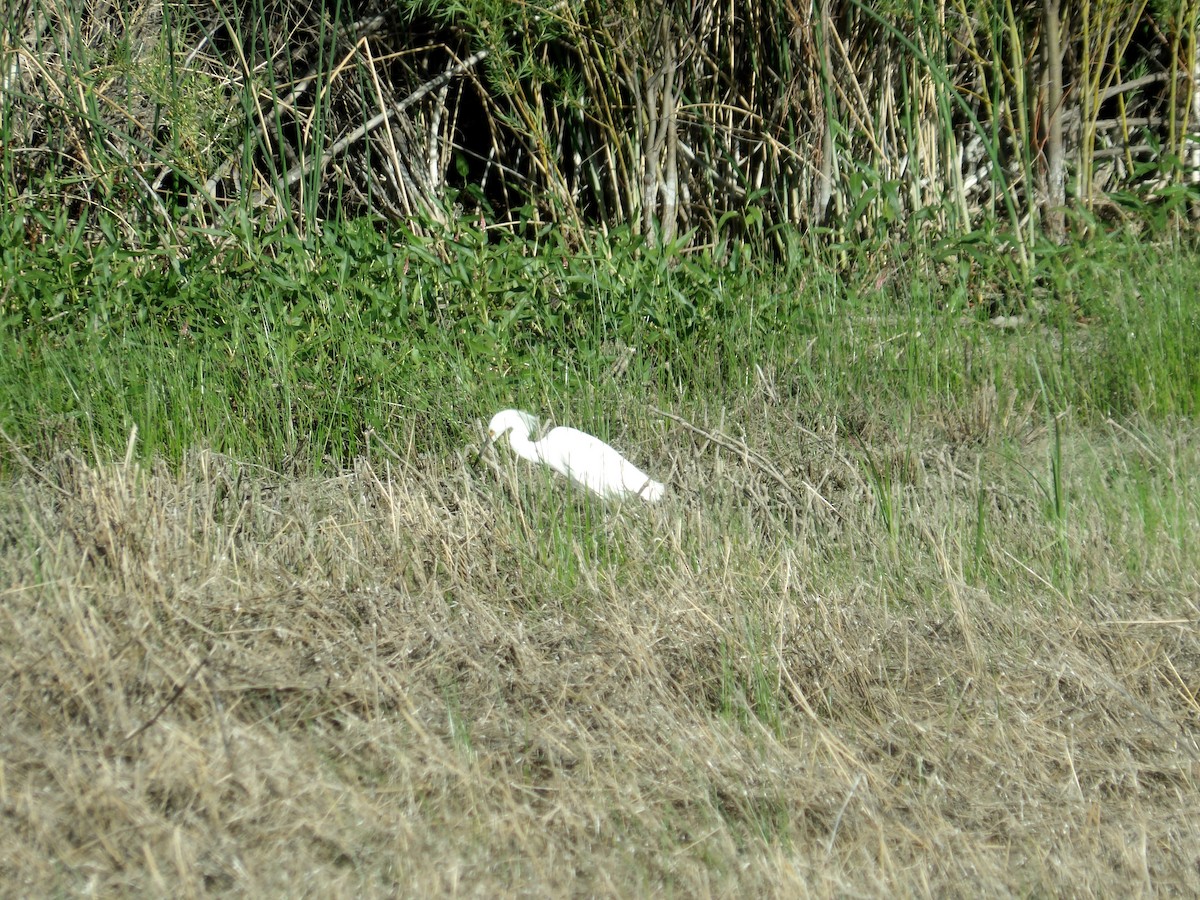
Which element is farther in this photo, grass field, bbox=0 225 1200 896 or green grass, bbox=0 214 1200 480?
green grass, bbox=0 214 1200 480

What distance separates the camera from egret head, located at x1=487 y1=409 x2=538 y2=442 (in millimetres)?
3166

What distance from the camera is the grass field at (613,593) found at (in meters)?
1.86

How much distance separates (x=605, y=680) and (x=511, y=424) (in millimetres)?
1057

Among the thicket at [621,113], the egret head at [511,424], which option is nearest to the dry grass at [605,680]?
the egret head at [511,424]

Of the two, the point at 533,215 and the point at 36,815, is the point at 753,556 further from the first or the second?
the point at 533,215

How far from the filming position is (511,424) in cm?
319

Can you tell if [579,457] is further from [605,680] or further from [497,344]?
[605,680]

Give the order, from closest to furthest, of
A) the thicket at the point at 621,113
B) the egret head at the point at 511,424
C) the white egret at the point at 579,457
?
the white egret at the point at 579,457 → the egret head at the point at 511,424 → the thicket at the point at 621,113

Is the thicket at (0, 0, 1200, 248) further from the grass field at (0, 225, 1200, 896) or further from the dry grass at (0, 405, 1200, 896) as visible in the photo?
the dry grass at (0, 405, 1200, 896)

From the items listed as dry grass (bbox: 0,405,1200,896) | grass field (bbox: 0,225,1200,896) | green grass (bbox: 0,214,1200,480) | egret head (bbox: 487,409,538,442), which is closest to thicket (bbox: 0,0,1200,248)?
green grass (bbox: 0,214,1200,480)

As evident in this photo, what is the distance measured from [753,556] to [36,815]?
1566 millimetres

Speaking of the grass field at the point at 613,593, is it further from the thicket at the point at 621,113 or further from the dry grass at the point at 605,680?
the thicket at the point at 621,113

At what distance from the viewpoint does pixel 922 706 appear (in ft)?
7.53

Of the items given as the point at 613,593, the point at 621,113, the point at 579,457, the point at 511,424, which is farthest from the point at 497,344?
the point at 621,113
